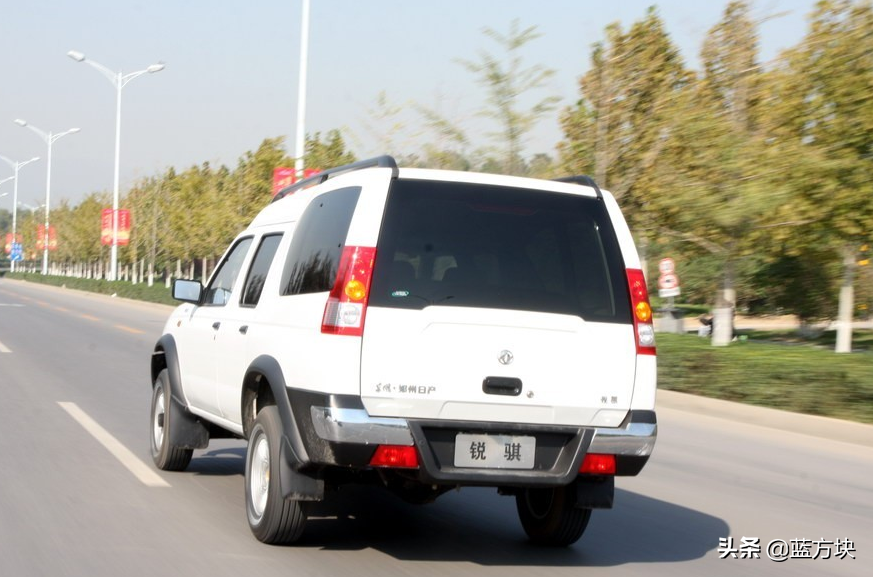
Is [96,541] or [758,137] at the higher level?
[758,137]

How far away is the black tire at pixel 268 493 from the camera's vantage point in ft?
20.4

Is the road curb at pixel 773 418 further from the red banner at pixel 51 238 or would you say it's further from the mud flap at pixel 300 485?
the red banner at pixel 51 238

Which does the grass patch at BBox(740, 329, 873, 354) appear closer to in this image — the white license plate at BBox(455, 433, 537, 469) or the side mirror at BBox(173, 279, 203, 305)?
the side mirror at BBox(173, 279, 203, 305)

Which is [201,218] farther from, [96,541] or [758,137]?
[96,541]

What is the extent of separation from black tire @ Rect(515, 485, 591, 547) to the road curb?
22.4 ft

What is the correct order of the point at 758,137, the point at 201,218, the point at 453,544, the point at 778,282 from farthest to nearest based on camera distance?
1. the point at 201,218
2. the point at 778,282
3. the point at 758,137
4. the point at 453,544

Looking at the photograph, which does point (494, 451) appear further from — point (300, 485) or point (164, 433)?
point (164, 433)

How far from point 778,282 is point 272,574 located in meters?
34.0

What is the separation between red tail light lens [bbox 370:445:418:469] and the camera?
18.7 ft

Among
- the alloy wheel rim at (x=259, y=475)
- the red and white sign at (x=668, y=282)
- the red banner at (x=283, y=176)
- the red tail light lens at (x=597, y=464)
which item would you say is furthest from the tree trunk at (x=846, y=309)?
the alloy wheel rim at (x=259, y=475)

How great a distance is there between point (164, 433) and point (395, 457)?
11.8 ft

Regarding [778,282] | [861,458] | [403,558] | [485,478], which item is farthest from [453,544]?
[778,282]

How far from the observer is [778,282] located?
37.8 meters

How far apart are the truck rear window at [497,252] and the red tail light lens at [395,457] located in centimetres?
67
